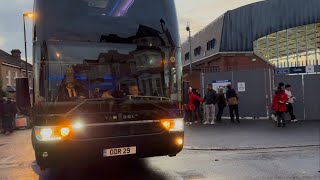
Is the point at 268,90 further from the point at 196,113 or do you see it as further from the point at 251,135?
the point at 251,135

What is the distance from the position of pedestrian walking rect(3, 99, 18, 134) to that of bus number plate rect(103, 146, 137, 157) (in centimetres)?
1354

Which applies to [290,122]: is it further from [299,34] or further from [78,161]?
[299,34]

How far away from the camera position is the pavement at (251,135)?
11.3 metres

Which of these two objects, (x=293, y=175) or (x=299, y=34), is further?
(x=299, y=34)

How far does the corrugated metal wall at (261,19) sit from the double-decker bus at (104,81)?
35056 mm

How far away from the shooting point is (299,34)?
41.6 metres

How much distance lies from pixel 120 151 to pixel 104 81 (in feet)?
3.95

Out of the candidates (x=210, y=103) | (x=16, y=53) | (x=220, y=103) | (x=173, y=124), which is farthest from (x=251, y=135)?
(x=16, y=53)

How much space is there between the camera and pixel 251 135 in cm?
1335

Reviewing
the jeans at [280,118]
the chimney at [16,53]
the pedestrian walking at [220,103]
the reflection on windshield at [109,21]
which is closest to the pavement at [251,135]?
the jeans at [280,118]

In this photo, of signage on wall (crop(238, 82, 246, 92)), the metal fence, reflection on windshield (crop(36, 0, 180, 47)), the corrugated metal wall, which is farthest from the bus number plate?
the corrugated metal wall

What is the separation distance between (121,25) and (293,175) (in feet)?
13.4

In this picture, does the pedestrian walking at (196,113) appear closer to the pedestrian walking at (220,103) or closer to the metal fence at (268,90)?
the pedestrian walking at (220,103)

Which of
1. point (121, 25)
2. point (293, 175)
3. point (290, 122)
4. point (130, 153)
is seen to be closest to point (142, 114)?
point (130, 153)
